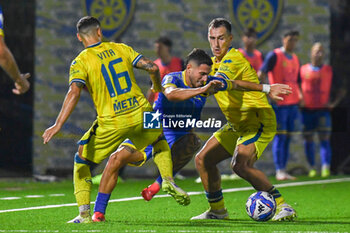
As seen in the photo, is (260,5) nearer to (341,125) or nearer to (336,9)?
(336,9)

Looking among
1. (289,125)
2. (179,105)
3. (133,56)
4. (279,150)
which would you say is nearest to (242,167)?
(133,56)

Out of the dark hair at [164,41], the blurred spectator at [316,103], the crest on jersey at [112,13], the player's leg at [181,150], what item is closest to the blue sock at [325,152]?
the blurred spectator at [316,103]

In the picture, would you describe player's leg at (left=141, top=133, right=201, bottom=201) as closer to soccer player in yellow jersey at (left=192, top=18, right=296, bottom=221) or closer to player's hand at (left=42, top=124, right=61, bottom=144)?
soccer player in yellow jersey at (left=192, top=18, right=296, bottom=221)

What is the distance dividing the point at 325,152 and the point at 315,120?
55 cm

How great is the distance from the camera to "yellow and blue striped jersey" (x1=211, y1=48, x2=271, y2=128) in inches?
329

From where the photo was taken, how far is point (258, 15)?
14.8 m

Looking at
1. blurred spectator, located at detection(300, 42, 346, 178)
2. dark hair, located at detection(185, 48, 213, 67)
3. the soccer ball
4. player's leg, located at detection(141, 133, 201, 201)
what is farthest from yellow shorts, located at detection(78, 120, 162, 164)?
blurred spectator, located at detection(300, 42, 346, 178)

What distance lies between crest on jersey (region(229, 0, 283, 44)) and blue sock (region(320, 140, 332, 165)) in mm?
1945

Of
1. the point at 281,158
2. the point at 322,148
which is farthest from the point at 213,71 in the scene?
the point at 322,148

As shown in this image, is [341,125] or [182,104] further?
[341,125]

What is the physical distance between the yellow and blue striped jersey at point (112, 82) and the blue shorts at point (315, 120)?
670 cm

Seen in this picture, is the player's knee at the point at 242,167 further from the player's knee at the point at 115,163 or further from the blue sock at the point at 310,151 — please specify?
the blue sock at the point at 310,151

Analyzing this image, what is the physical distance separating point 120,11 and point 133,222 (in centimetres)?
708

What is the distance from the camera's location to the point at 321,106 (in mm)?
14297
